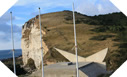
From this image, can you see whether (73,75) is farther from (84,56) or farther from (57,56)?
(57,56)

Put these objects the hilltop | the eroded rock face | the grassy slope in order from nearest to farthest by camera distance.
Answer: the hilltop < the grassy slope < the eroded rock face

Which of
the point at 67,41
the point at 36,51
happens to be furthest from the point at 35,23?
the point at 67,41

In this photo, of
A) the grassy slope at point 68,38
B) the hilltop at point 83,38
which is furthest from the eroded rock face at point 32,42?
the hilltop at point 83,38

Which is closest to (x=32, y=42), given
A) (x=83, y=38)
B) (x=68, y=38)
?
(x=68, y=38)

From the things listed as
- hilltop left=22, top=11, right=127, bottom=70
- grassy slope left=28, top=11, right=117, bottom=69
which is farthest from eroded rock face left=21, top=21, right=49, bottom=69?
hilltop left=22, top=11, right=127, bottom=70

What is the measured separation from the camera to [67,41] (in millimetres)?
25250

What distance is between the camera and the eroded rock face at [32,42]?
107 ft

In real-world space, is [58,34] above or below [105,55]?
above

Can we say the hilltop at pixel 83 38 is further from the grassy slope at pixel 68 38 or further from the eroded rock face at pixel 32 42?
the eroded rock face at pixel 32 42

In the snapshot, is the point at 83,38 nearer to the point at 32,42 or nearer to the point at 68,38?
the point at 68,38

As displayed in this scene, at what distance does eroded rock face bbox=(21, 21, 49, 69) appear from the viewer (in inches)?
1286

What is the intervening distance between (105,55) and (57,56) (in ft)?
20.4

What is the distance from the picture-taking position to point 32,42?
3491cm

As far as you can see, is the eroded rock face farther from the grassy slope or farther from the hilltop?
the hilltop
